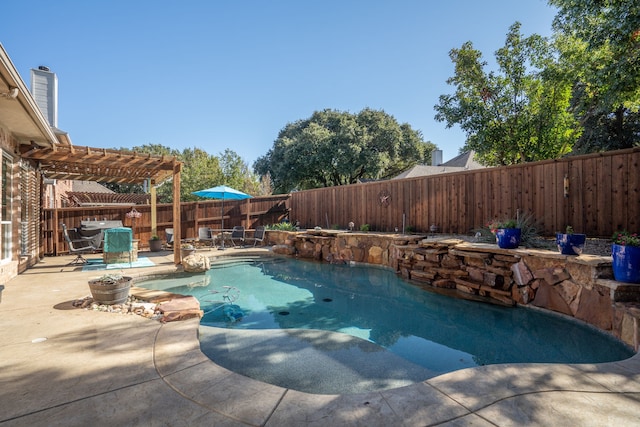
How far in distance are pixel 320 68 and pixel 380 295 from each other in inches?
406

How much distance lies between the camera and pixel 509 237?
16.3 ft

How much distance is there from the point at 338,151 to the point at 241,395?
17.7 metres

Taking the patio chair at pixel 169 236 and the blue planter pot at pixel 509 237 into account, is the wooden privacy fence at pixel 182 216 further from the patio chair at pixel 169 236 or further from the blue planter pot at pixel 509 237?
the blue planter pot at pixel 509 237

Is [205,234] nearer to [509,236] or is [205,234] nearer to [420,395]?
Result: [509,236]

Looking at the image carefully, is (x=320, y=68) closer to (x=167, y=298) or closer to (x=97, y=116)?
(x=167, y=298)

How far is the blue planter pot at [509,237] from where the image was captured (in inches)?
195

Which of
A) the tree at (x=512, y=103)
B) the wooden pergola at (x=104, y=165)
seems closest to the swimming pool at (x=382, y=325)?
the wooden pergola at (x=104, y=165)

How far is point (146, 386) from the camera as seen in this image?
196 centimetres

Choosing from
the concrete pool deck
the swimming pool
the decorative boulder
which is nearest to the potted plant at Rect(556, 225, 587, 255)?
the swimming pool

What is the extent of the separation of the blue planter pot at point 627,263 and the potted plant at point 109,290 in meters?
5.76

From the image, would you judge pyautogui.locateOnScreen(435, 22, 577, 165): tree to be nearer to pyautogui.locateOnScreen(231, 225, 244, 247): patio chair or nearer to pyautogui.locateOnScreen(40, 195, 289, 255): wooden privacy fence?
pyautogui.locateOnScreen(40, 195, 289, 255): wooden privacy fence

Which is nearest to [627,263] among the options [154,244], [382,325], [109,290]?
[382,325]

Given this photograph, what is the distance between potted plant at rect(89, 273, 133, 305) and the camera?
3717 millimetres

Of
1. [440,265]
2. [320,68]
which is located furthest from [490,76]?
[440,265]
